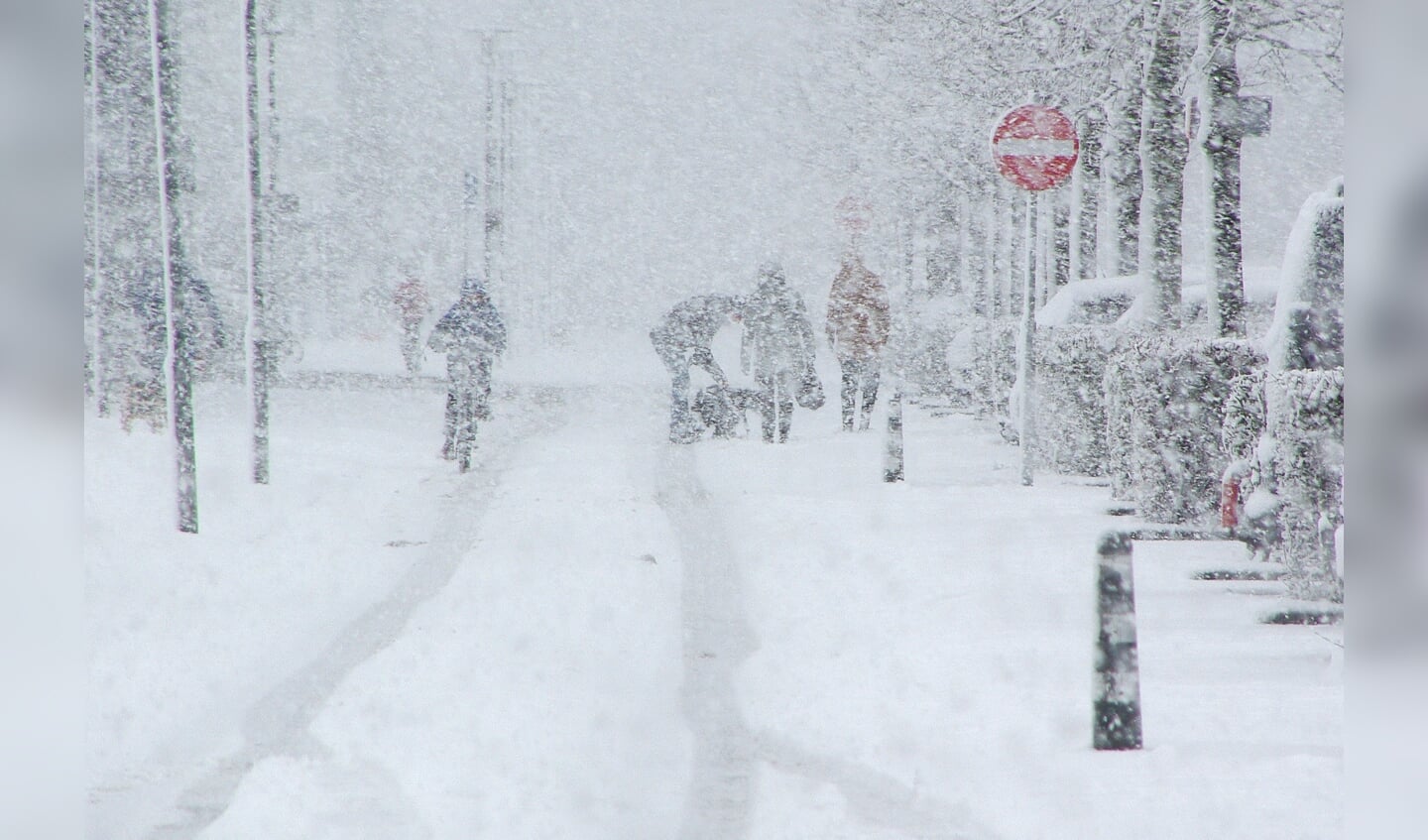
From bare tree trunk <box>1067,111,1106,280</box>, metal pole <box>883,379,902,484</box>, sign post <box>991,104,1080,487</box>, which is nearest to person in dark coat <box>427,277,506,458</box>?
metal pole <box>883,379,902,484</box>

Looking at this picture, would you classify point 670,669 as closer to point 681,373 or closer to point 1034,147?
point 1034,147

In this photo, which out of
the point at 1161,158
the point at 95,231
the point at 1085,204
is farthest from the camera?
the point at 1085,204

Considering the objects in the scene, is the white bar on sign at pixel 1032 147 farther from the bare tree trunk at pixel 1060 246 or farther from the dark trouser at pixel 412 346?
the dark trouser at pixel 412 346

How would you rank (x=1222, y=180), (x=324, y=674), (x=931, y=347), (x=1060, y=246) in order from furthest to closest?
(x=1060, y=246) → (x=931, y=347) → (x=1222, y=180) → (x=324, y=674)

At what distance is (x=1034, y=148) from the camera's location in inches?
439

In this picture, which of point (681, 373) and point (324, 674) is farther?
point (681, 373)

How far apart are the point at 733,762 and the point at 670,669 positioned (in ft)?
4.44

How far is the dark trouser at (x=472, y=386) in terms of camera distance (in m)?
13.9

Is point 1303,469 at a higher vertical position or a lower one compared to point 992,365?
lower

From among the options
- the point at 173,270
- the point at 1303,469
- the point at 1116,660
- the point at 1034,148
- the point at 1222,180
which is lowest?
the point at 1116,660

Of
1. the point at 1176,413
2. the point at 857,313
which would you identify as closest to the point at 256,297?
the point at 857,313

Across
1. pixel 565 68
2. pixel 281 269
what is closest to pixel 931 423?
pixel 281 269

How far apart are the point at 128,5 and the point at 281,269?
22.2 metres

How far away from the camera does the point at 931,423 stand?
1959 cm
